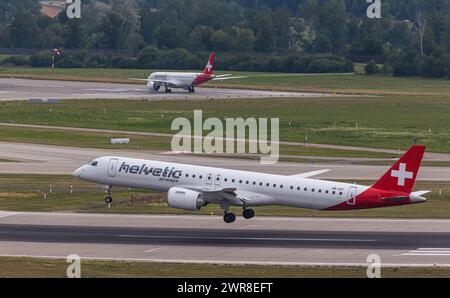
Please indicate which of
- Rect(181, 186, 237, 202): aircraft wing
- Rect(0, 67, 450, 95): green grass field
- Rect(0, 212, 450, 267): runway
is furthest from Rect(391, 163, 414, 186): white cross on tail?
Rect(0, 67, 450, 95): green grass field

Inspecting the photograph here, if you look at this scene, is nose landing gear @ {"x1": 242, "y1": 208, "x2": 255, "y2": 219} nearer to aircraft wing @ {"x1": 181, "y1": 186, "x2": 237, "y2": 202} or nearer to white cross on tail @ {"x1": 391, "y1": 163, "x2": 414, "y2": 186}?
aircraft wing @ {"x1": 181, "y1": 186, "x2": 237, "y2": 202}

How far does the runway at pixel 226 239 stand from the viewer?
5303cm

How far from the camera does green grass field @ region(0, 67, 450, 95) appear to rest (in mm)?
169875

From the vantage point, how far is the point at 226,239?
5831cm

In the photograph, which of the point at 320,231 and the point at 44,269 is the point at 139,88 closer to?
the point at 320,231

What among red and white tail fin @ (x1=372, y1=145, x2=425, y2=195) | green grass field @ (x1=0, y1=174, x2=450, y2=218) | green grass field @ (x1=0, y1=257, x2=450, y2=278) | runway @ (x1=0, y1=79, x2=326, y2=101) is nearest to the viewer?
green grass field @ (x1=0, y1=257, x2=450, y2=278)

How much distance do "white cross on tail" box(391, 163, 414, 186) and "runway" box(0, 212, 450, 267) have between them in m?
3.01

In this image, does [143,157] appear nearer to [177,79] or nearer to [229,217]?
[229,217]

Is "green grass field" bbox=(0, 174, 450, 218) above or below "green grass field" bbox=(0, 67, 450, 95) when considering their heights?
below

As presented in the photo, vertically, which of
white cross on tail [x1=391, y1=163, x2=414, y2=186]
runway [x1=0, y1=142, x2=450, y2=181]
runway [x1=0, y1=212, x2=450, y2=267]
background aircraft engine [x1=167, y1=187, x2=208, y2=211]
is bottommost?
runway [x1=0, y1=142, x2=450, y2=181]

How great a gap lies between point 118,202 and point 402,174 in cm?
2076

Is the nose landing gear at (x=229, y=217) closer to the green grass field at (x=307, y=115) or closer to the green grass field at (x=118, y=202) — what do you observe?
the green grass field at (x=118, y=202)
